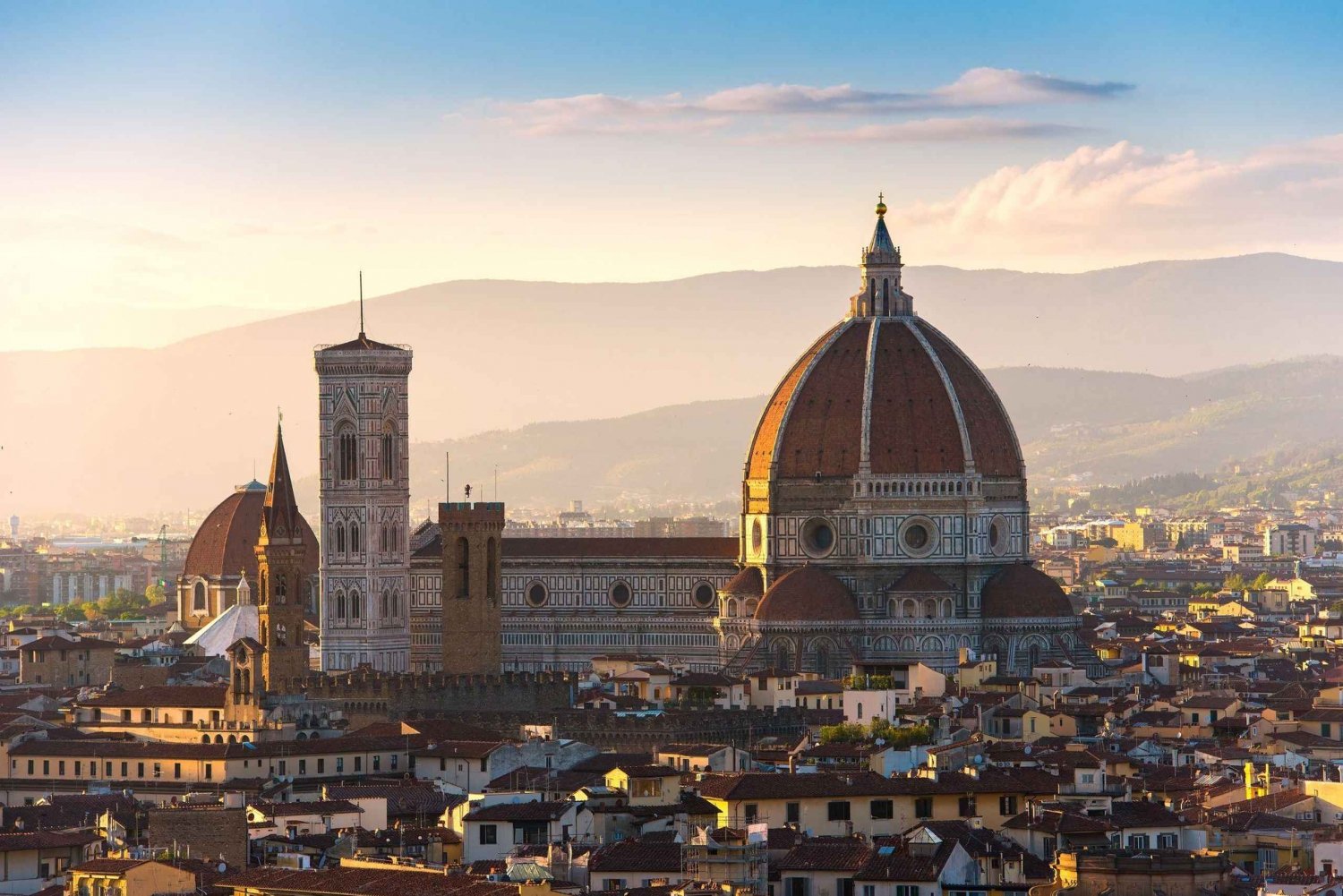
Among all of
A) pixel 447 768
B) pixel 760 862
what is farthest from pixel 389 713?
pixel 760 862

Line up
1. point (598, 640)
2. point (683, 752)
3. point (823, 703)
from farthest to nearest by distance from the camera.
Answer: point (598, 640), point (823, 703), point (683, 752)

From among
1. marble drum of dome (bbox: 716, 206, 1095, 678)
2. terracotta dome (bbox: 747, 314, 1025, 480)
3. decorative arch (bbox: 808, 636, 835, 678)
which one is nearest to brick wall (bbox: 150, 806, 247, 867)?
marble drum of dome (bbox: 716, 206, 1095, 678)

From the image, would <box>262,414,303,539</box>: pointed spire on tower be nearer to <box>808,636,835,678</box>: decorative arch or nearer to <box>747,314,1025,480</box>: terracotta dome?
<box>808,636,835,678</box>: decorative arch

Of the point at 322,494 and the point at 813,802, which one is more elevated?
the point at 322,494

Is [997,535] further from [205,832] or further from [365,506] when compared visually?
[205,832]

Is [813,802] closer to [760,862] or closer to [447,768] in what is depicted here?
[760,862]
